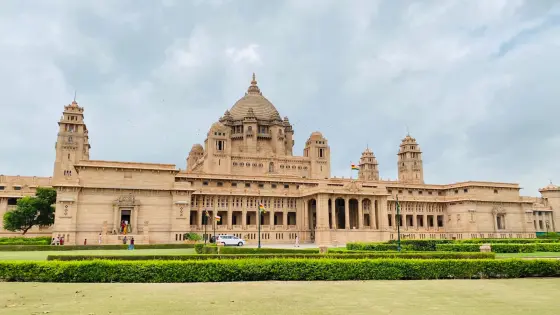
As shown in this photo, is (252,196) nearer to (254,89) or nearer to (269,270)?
(254,89)

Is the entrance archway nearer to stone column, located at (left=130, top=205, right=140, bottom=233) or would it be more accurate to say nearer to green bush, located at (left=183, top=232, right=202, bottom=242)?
green bush, located at (left=183, top=232, right=202, bottom=242)

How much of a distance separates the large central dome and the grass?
232 feet

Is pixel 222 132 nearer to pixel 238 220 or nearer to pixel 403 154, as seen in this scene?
pixel 238 220

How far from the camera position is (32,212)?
2431 inches

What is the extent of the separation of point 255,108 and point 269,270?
70.9 metres

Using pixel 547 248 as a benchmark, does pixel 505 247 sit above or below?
above

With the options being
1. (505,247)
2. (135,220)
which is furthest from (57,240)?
(505,247)

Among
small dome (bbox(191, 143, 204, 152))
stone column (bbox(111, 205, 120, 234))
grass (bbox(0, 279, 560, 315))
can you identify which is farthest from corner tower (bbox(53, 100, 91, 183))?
grass (bbox(0, 279, 560, 315))

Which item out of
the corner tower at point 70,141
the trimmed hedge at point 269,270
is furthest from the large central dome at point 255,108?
the trimmed hedge at point 269,270

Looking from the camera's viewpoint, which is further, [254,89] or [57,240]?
[254,89]

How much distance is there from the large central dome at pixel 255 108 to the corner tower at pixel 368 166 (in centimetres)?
3946

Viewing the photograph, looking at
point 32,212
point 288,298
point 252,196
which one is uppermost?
point 252,196

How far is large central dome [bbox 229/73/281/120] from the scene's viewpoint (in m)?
88.4

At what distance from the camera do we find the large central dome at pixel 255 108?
88.4 metres
